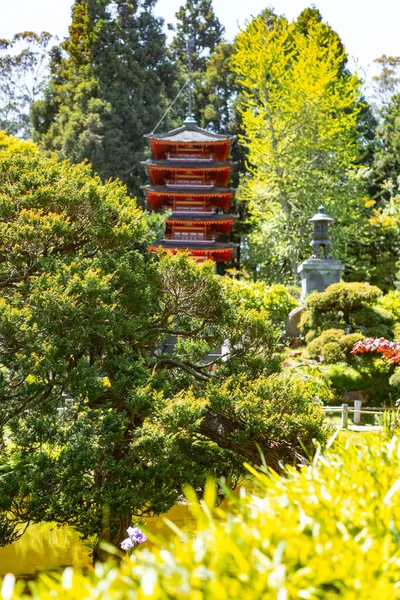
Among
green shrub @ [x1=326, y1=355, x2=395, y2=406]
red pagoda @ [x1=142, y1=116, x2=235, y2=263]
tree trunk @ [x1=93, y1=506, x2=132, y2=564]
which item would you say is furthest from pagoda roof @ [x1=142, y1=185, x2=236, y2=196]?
tree trunk @ [x1=93, y1=506, x2=132, y2=564]

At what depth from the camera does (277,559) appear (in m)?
1.65

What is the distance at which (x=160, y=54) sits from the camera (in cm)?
4169

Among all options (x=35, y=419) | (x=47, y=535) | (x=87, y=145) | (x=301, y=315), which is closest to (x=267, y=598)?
(x=35, y=419)

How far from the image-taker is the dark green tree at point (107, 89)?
1412 inches

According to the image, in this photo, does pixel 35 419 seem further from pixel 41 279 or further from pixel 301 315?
pixel 301 315

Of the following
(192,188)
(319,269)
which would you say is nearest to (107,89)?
(192,188)

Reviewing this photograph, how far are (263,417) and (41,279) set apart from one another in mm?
2783

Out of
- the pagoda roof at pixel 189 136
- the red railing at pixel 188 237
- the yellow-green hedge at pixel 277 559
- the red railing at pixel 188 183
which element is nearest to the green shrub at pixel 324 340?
the red railing at pixel 188 237

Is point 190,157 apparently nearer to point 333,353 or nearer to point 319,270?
point 319,270

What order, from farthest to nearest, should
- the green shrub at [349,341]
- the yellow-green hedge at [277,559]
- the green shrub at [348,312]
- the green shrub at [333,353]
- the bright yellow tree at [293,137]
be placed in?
the bright yellow tree at [293,137], the green shrub at [348,312], the green shrub at [333,353], the green shrub at [349,341], the yellow-green hedge at [277,559]

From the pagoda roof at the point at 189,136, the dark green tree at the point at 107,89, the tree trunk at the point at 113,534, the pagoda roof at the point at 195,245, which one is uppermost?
the dark green tree at the point at 107,89

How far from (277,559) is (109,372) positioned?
6363 mm

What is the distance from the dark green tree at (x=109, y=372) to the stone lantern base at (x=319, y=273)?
11288 mm

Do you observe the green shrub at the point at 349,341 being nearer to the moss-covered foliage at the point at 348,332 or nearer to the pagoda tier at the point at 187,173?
the moss-covered foliage at the point at 348,332
